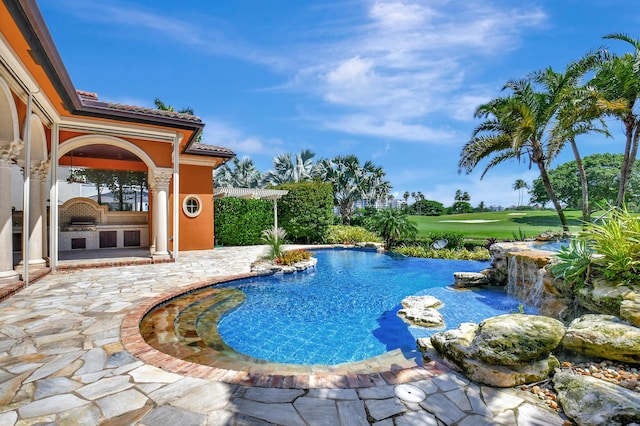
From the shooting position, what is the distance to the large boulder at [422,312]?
5.96 meters

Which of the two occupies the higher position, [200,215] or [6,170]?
[6,170]

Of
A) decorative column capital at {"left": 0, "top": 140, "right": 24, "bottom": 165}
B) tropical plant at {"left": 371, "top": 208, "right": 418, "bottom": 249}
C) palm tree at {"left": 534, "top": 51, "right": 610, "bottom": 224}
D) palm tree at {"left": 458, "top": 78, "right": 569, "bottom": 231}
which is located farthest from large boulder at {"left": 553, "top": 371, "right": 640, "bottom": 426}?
tropical plant at {"left": 371, "top": 208, "right": 418, "bottom": 249}

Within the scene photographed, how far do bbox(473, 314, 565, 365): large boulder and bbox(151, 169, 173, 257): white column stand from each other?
1009 centimetres

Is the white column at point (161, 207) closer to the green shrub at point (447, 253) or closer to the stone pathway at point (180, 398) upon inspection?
the stone pathway at point (180, 398)

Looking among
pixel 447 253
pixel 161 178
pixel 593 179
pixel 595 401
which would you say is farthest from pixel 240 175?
pixel 593 179

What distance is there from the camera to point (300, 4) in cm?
859

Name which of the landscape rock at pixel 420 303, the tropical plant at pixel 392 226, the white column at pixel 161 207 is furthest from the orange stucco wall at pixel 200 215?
the landscape rock at pixel 420 303

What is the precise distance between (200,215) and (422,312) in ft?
36.3

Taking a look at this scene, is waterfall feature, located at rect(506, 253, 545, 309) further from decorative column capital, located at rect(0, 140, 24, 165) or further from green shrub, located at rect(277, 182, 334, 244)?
decorative column capital, located at rect(0, 140, 24, 165)

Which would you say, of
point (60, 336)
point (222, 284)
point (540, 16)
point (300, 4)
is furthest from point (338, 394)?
point (540, 16)

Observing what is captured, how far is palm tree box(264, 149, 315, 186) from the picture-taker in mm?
32188

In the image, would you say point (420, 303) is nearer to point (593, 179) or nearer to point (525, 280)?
point (525, 280)

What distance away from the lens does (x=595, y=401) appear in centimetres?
228

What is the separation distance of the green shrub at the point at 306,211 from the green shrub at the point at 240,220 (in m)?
1.25
